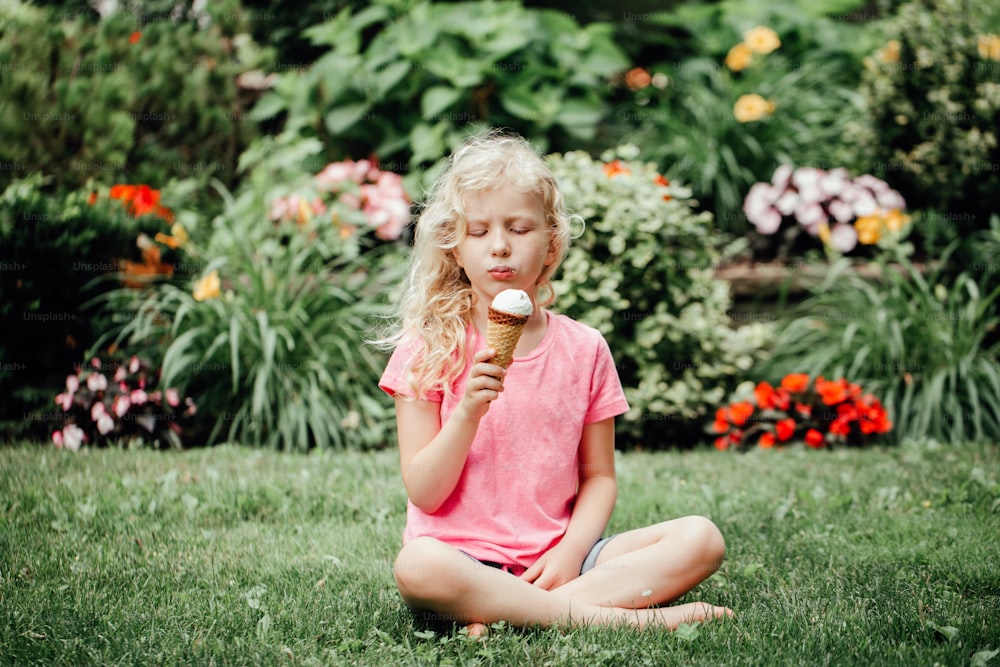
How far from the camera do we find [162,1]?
8.24 meters

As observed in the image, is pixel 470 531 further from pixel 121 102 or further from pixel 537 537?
pixel 121 102

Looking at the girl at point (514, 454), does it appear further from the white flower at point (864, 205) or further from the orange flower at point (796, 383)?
the white flower at point (864, 205)

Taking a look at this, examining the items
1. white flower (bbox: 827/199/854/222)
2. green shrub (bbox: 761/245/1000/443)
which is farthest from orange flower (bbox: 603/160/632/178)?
white flower (bbox: 827/199/854/222)

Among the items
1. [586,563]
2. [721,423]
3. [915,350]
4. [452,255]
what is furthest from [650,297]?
[586,563]

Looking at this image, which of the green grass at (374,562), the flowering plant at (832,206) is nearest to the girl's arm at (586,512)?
the green grass at (374,562)

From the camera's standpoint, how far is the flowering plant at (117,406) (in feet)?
16.1

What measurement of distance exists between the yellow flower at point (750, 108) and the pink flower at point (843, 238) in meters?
1.32

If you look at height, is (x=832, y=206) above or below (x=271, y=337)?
above

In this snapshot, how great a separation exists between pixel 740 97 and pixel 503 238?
18.4 ft

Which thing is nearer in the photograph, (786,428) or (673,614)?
(673,614)

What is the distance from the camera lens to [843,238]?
21.3 feet

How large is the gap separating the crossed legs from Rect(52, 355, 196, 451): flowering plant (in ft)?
9.69

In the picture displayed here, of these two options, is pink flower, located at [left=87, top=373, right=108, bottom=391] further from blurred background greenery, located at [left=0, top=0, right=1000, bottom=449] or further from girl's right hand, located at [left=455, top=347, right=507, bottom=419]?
girl's right hand, located at [left=455, top=347, right=507, bottom=419]

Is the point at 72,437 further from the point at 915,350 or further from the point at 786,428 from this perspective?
the point at 915,350
